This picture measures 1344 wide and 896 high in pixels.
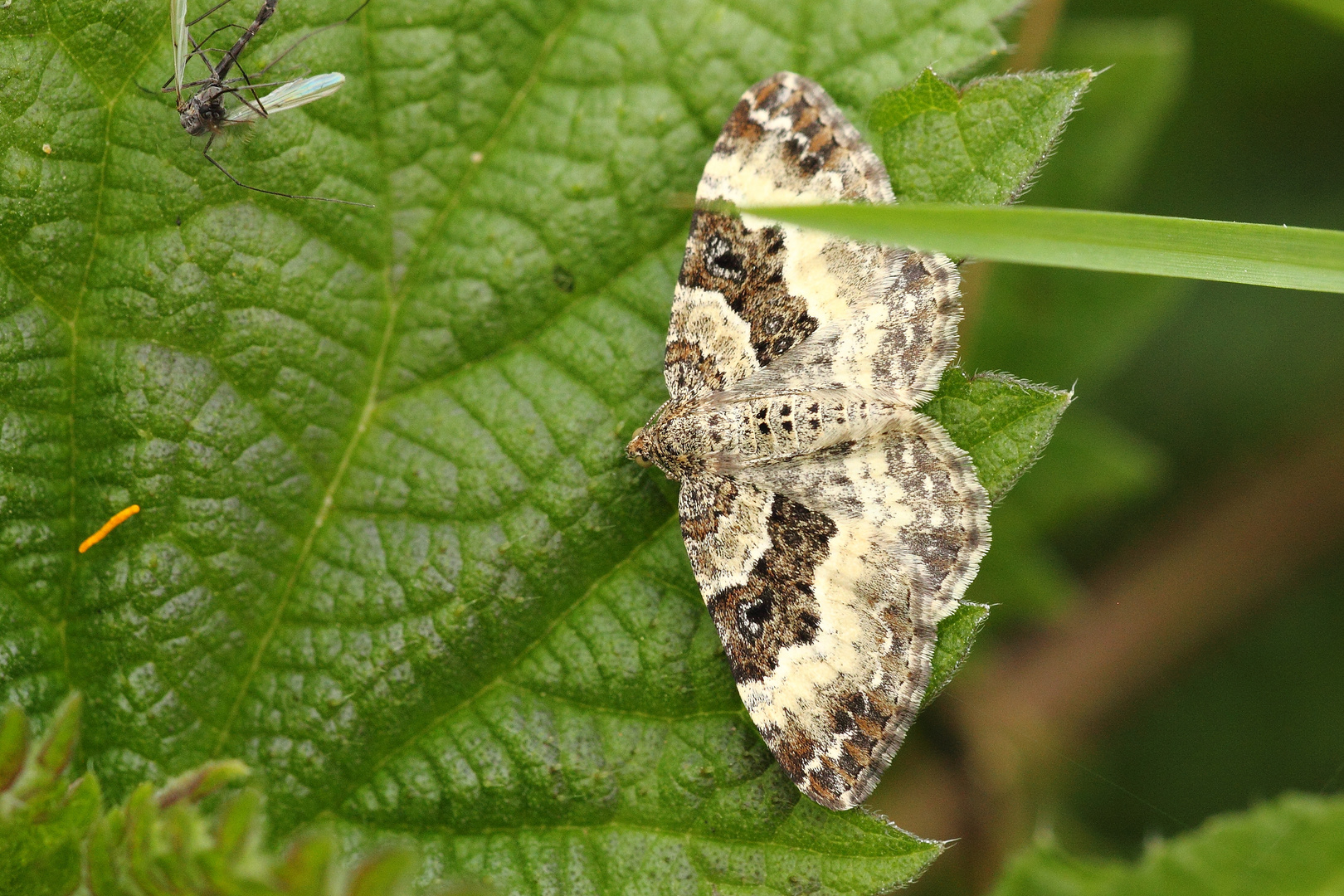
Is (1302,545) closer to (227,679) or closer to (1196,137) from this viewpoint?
(1196,137)

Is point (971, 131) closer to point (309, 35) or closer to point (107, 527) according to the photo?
point (309, 35)

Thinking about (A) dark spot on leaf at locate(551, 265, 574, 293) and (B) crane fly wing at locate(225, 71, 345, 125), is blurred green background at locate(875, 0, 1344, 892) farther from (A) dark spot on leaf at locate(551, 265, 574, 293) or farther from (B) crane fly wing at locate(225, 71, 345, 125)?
(B) crane fly wing at locate(225, 71, 345, 125)

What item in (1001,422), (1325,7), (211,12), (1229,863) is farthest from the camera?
(1325,7)

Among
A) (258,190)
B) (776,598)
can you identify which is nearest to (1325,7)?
(776,598)

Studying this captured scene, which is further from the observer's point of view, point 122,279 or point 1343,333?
point 1343,333

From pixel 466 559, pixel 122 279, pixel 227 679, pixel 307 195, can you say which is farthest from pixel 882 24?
pixel 227 679

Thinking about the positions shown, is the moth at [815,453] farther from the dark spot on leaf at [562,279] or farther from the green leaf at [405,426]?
the dark spot on leaf at [562,279]
